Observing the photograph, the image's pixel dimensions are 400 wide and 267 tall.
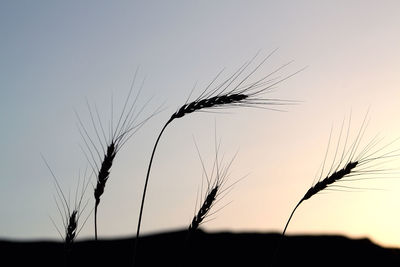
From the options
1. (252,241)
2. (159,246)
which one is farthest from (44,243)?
(252,241)

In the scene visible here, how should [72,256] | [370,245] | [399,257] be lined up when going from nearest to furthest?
[72,256] < [399,257] < [370,245]

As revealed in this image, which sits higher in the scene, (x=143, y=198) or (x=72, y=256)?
(x=143, y=198)

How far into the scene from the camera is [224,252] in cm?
1024

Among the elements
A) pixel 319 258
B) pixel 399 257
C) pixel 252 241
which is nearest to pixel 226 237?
pixel 252 241

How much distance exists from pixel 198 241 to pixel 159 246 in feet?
2.30

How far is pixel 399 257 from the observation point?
9.24 meters

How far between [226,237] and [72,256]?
7.63m

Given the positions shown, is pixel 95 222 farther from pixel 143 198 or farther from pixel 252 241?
pixel 252 241

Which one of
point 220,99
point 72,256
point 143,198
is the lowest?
point 72,256

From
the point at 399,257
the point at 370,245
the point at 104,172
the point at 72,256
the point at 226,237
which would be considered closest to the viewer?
the point at 72,256

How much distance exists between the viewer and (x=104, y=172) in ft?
12.9

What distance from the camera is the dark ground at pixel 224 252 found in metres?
9.02

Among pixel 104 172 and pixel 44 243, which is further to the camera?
pixel 44 243

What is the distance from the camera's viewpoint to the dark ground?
9023mm
